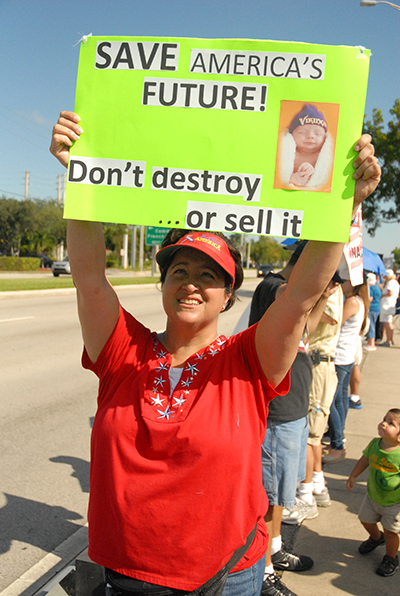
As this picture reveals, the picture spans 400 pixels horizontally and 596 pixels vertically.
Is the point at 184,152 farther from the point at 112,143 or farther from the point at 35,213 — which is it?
the point at 35,213

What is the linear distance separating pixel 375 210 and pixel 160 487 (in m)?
24.7

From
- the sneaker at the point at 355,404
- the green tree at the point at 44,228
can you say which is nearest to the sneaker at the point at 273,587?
the sneaker at the point at 355,404

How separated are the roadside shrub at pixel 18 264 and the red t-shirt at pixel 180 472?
44.3 m

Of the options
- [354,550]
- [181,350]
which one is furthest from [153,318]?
[181,350]

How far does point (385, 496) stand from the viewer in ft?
11.1

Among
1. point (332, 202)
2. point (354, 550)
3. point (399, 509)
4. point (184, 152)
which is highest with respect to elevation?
point (184, 152)

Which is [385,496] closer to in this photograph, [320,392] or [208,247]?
[320,392]

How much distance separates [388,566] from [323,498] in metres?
0.94

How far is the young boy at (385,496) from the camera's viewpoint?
3312 millimetres

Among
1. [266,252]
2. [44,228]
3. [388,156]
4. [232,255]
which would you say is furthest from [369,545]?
[266,252]

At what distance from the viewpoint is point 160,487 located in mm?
1645

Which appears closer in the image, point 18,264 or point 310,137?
point 310,137

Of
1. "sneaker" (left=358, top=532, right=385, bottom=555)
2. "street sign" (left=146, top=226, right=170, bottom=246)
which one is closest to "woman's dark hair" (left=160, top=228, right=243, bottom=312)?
A: "sneaker" (left=358, top=532, right=385, bottom=555)

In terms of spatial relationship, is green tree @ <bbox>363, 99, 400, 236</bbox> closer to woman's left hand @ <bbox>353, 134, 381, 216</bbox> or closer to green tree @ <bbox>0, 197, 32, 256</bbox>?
woman's left hand @ <bbox>353, 134, 381, 216</bbox>
